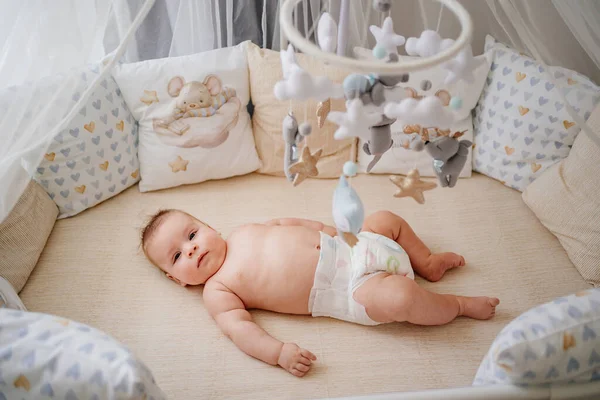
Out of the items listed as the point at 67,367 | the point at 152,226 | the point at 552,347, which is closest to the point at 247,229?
the point at 152,226

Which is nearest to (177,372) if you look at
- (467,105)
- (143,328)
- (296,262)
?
(143,328)

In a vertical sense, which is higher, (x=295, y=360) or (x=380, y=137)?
(x=380, y=137)

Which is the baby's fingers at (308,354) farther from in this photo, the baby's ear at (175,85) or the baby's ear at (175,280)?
the baby's ear at (175,85)

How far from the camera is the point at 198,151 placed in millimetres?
1913

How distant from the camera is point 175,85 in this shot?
1850 millimetres

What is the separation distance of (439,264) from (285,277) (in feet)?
1.48

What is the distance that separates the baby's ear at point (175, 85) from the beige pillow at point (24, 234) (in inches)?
19.9

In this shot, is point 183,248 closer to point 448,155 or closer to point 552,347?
point 448,155

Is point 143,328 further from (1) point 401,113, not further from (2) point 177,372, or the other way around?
(1) point 401,113

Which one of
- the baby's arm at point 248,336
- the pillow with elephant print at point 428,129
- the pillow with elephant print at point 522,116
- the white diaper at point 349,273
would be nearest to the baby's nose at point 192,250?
the baby's arm at point 248,336

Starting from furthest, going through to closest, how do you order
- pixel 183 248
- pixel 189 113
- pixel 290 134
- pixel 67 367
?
pixel 189 113 → pixel 183 248 → pixel 290 134 → pixel 67 367

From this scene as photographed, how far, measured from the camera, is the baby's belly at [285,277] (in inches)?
61.1

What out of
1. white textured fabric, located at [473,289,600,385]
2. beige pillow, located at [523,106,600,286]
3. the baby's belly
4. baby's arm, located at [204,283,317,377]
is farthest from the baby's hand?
beige pillow, located at [523,106,600,286]

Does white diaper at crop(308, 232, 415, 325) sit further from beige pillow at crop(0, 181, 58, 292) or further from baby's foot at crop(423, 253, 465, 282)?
beige pillow at crop(0, 181, 58, 292)
